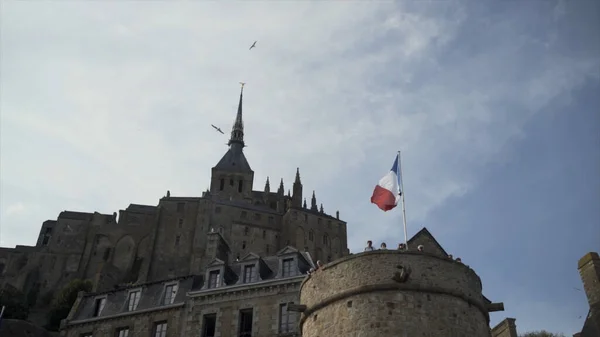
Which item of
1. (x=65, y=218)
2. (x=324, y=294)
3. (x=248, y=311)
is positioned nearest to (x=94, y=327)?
(x=248, y=311)

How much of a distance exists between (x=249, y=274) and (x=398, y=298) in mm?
14823

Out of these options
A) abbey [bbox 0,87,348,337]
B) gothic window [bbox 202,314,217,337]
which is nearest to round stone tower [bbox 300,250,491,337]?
gothic window [bbox 202,314,217,337]

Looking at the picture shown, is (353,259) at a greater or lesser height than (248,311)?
lesser

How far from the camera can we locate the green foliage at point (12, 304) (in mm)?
49697

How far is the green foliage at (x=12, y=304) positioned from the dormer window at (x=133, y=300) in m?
23.8

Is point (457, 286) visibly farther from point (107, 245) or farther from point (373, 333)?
point (107, 245)

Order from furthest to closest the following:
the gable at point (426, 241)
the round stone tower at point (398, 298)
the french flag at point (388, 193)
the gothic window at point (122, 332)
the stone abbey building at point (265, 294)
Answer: the gothic window at point (122, 332) < the gable at point (426, 241) < the french flag at point (388, 193) < the stone abbey building at point (265, 294) < the round stone tower at point (398, 298)

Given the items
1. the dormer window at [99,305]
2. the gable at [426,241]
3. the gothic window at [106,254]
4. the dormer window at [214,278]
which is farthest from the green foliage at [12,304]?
the gable at [426,241]

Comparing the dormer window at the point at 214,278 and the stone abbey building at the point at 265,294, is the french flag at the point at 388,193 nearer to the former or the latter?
the stone abbey building at the point at 265,294

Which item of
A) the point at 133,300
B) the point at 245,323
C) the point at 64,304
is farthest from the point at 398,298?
the point at 64,304

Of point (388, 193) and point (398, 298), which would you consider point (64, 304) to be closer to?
point (388, 193)

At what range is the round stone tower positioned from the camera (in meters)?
13.5

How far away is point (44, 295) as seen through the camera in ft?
229

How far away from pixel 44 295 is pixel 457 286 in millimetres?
66230
